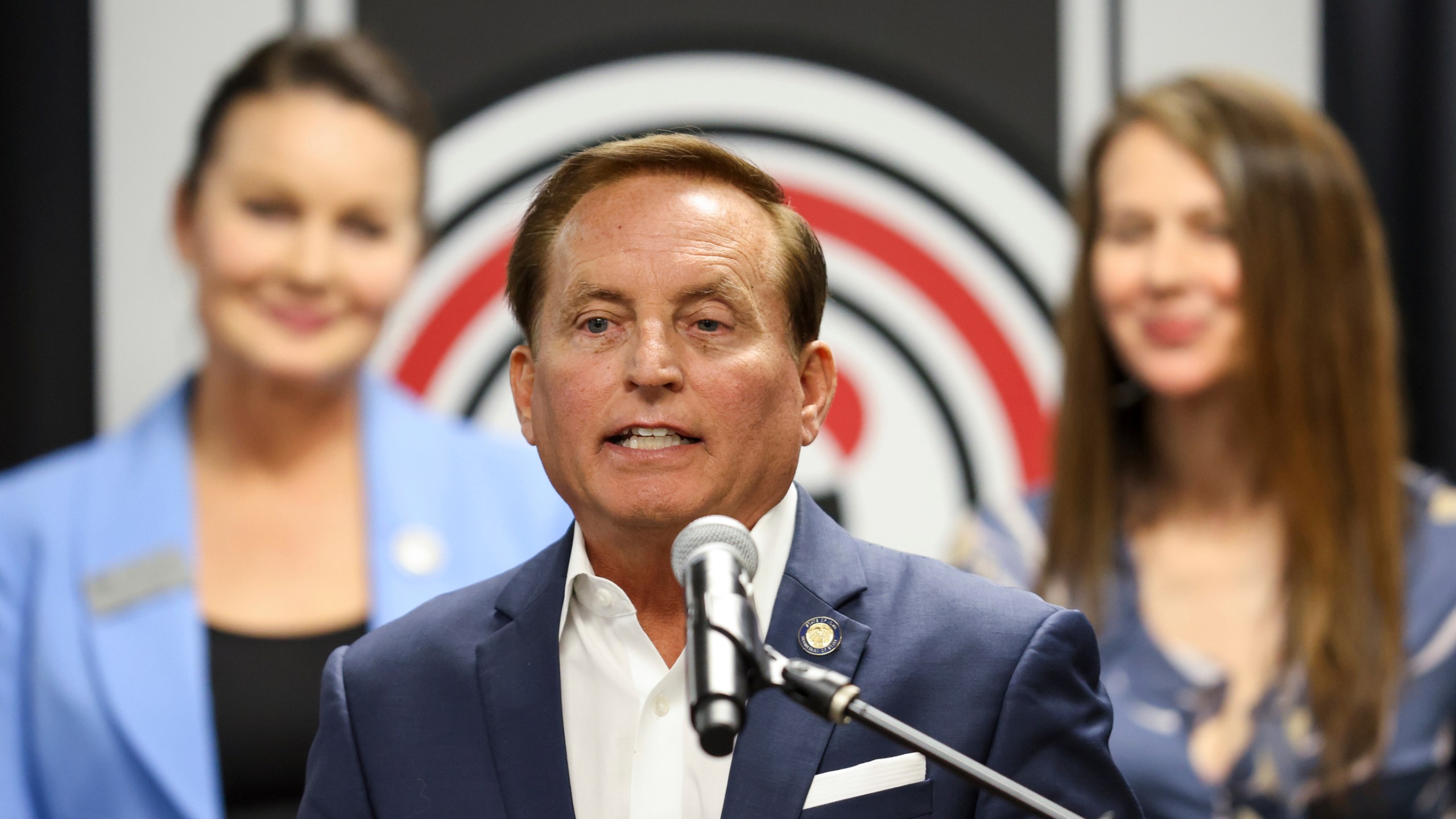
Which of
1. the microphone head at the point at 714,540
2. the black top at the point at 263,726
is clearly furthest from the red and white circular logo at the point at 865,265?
the microphone head at the point at 714,540

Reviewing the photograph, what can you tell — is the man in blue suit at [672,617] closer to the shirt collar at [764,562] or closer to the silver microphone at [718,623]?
the shirt collar at [764,562]

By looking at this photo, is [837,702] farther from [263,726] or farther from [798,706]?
[263,726]

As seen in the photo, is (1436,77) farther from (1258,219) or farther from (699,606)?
(699,606)

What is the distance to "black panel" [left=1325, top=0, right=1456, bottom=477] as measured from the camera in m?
3.38

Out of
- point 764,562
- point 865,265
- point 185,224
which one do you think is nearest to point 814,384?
point 764,562

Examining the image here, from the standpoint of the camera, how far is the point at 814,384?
164cm

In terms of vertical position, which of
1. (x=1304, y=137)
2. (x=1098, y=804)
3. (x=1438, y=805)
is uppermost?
(x=1304, y=137)

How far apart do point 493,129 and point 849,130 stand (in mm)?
785

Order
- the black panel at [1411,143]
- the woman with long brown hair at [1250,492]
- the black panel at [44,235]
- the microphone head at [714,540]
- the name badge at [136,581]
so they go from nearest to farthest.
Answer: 1. the microphone head at [714,540]
2. the name badge at [136,581]
3. the woman with long brown hair at [1250,492]
4. the black panel at [44,235]
5. the black panel at [1411,143]

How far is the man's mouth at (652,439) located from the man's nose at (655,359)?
0.14ft

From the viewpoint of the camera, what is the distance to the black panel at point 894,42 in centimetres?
347

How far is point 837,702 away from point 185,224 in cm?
215

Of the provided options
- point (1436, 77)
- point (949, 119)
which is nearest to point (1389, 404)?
point (1436, 77)

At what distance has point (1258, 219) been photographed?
2.86 m
